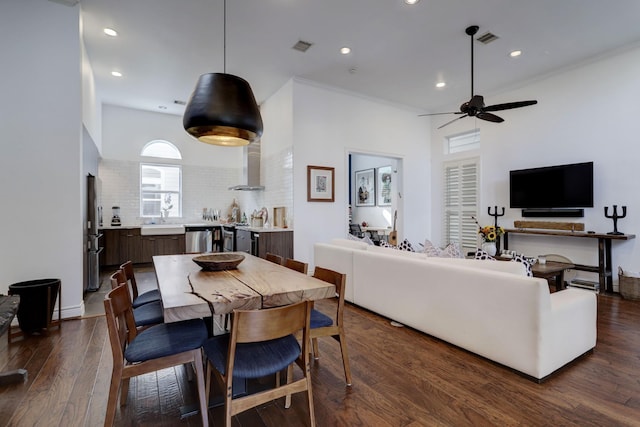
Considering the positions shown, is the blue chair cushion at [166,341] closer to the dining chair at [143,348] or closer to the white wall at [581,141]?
the dining chair at [143,348]

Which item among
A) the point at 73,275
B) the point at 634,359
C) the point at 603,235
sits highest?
the point at 603,235

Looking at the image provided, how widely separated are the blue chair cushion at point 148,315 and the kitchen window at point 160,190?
5.36 m

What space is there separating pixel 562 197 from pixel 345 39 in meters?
4.14

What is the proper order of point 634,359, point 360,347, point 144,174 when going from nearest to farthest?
point 634,359 < point 360,347 < point 144,174

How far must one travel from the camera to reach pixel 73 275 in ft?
11.5

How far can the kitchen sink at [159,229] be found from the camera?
6.51m

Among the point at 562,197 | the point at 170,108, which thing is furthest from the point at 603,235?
the point at 170,108

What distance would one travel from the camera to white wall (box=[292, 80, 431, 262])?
17.9ft

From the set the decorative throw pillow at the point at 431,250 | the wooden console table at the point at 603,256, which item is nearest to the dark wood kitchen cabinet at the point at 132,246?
the decorative throw pillow at the point at 431,250

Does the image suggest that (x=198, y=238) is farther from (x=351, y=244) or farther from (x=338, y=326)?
(x=338, y=326)

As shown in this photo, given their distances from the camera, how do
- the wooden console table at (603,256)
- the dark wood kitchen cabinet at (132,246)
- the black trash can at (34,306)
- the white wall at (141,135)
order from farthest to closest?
the white wall at (141,135) → the dark wood kitchen cabinet at (132,246) → the wooden console table at (603,256) → the black trash can at (34,306)

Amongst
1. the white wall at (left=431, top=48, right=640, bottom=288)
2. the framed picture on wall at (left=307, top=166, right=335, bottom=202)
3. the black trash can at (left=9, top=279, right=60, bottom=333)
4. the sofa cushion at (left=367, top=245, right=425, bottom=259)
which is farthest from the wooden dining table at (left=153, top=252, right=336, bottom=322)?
the white wall at (left=431, top=48, right=640, bottom=288)

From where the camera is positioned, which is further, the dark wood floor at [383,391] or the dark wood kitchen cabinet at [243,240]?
the dark wood kitchen cabinet at [243,240]

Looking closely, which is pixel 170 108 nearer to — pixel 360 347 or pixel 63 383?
pixel 63 383
